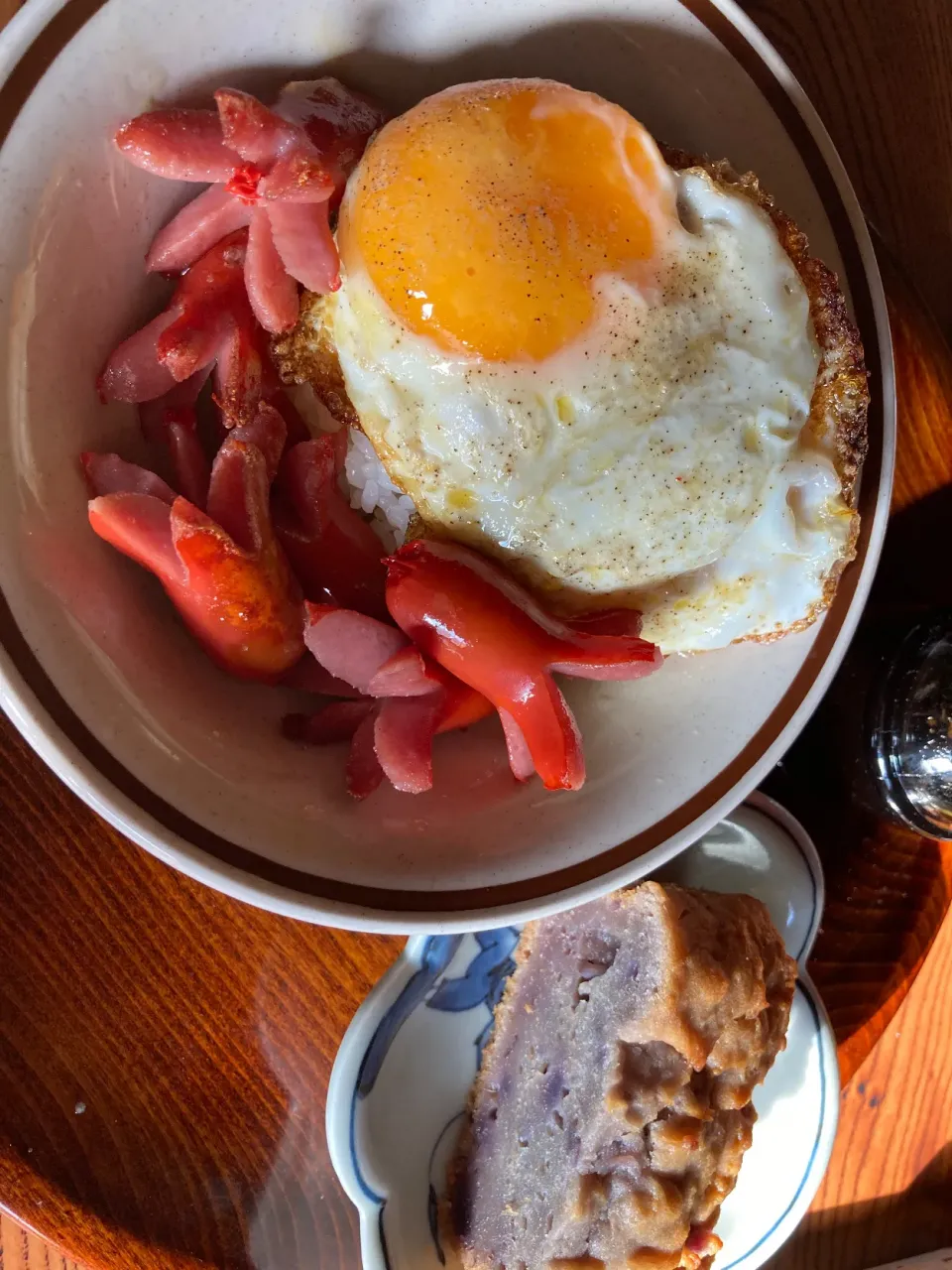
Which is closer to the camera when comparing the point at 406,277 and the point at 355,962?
the point at 406,277

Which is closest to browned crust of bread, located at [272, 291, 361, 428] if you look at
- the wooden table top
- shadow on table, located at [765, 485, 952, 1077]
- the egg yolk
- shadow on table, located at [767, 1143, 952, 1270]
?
the egg yolk

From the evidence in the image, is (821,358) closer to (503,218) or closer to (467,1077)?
(503,218)

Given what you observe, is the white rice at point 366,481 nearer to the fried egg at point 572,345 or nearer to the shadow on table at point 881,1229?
the fried egg at point 572,345

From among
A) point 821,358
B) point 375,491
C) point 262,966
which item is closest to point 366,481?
point 375,491

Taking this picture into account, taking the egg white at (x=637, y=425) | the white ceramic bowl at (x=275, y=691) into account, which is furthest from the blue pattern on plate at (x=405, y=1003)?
the egg white at (x=637, y=425)

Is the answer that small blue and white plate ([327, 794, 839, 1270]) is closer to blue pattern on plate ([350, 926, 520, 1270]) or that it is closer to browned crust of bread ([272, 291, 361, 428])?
blue pattern on plate ([350, 926, 520, 1270])

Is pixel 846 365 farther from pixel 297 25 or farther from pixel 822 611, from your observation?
pixel 297 25

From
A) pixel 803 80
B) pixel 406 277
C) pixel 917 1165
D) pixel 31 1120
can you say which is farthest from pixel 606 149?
pixel 917 1165
